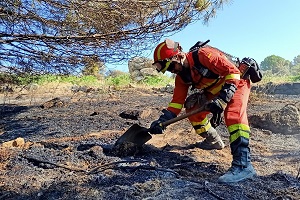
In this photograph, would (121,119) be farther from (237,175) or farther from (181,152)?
(237,175)

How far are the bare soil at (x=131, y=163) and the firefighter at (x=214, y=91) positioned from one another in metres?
0.27

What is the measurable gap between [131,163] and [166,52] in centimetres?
116

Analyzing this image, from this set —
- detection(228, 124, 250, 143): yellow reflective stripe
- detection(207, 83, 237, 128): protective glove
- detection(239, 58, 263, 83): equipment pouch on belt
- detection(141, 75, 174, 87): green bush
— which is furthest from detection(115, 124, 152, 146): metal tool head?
detection(141, 75, 174, 87): green bush

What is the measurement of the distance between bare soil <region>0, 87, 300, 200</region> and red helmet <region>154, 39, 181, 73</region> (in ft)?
3.35

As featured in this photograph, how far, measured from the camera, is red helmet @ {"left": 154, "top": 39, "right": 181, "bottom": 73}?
11.8 ft

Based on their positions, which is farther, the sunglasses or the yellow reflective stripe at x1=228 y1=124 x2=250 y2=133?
the sunglasses

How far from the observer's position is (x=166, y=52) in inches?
142

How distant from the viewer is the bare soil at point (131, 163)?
9.04 ft

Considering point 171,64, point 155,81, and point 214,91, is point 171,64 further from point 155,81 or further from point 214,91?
point 155,81

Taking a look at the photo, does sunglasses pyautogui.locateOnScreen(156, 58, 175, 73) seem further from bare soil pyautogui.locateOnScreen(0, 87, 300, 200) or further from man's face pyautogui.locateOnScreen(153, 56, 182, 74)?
bare soil pyautogui.locateOnScreen(0, 87, 300, 200)

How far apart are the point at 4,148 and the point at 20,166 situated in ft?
1.93

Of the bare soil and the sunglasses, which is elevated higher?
the sunglasses

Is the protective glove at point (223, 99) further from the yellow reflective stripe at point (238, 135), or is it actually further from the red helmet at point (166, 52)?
the red helmet at point (166, 52)

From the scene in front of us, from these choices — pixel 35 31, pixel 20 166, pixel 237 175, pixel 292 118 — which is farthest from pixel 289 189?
pixel 35 31
